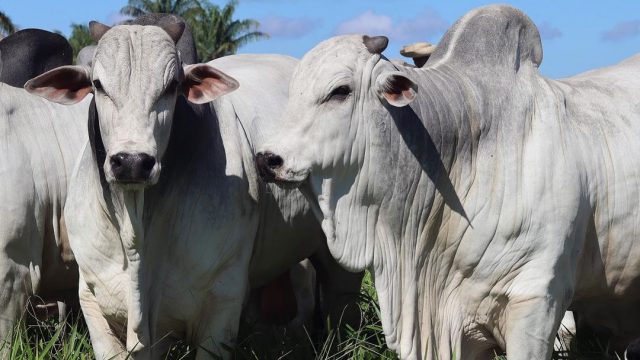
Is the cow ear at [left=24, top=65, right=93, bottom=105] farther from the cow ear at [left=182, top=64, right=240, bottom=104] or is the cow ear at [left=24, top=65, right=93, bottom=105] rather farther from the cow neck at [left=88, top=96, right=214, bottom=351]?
the cow ear at [left=182, top=64, right=240, bottom=104]

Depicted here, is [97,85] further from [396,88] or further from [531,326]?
[531,326]

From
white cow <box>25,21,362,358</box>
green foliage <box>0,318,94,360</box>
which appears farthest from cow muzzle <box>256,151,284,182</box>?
green foliage <box>0,318,94,360</box>

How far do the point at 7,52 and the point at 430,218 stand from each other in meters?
2.88

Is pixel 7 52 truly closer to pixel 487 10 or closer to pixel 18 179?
pixel 18 179

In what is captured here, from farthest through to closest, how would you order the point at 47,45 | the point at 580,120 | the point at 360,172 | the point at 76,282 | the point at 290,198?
the point at 47,45
the point at 76,282
the point at 290,198
the point at 580,120
the point at 360,172

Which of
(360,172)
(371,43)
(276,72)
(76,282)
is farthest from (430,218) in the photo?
(76,282)

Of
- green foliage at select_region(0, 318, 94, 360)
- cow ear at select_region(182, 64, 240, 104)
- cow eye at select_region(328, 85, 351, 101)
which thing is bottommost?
green foliage at select_region(0, 318, 94, 360)

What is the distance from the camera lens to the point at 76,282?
6.10m

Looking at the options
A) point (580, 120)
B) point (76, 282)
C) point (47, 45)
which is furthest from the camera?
point (47, 45)

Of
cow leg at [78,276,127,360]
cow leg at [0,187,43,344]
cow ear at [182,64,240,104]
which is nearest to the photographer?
cow ear at [182,64,240,104]

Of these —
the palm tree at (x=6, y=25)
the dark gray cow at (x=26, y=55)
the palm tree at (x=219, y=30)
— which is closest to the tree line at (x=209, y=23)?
the palm tree at (x=219, y=30)

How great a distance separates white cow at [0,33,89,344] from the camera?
5.54 m

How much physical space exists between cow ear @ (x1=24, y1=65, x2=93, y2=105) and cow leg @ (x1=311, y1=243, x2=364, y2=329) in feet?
5.93

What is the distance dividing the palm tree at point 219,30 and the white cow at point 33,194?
136 ft
